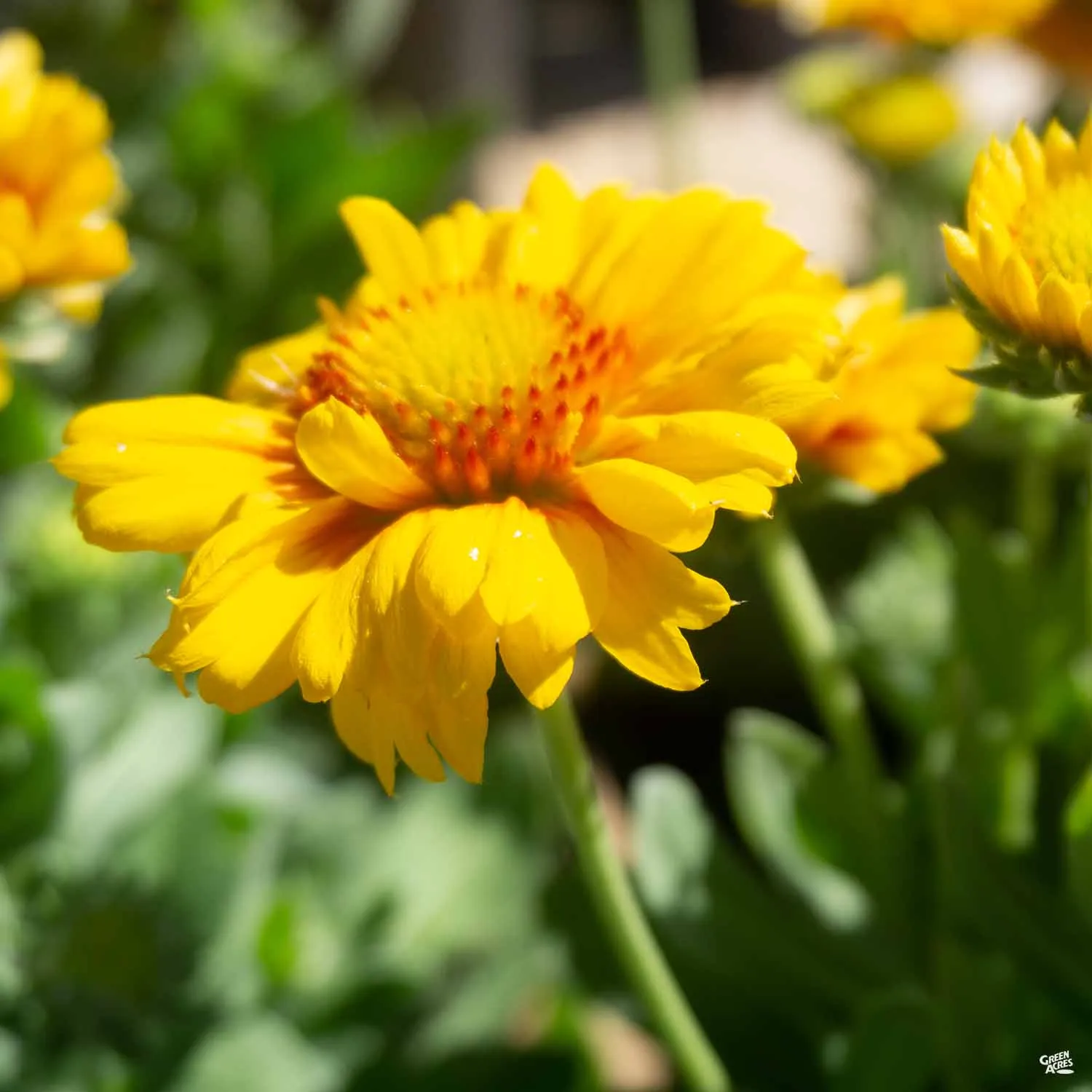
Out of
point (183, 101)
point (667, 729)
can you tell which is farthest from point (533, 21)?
point (667, 729)

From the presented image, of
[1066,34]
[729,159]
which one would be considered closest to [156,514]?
[1066,34]

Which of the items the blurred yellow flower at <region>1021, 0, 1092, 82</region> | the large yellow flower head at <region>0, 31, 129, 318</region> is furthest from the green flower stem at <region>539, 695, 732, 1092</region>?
the blurred yellow flower at <region>1021, 0, 1092, 82</region>

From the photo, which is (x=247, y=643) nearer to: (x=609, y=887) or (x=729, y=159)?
(x=609, y=887)

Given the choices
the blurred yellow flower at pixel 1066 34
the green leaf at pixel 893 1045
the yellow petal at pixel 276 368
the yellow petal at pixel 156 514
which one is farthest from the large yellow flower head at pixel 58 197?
the blurred yellow flower at pixel 1066 34

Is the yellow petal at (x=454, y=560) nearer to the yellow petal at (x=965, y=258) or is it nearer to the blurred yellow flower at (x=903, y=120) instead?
the yellow petal at (x=965, y=258)

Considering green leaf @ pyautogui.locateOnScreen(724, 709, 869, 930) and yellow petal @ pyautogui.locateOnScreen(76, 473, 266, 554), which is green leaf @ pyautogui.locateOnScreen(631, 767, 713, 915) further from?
yellow petal @ pyautogui.locateOnScreen(76, 473, 266, 554)
